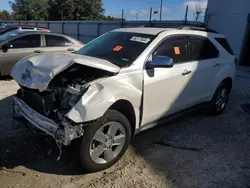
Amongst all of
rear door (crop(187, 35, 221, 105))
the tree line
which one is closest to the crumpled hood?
rear door (crop(187, 35, 221, 105))

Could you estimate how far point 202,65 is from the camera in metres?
4.19

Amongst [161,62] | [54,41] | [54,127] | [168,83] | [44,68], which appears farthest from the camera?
[54,41]

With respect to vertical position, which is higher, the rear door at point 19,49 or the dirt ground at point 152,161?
the rear door at point 19,49

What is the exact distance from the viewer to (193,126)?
4.52m

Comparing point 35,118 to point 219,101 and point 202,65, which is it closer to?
point 202,65

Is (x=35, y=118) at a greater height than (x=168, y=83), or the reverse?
(x=168, y=83)

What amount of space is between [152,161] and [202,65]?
1970 millimetres

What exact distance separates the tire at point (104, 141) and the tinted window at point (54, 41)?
5435mm

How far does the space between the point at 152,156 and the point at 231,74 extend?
2.83m

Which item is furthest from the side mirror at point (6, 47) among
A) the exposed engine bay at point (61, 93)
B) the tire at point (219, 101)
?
the tire at point (219, 101)

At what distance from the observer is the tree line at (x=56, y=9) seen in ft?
156

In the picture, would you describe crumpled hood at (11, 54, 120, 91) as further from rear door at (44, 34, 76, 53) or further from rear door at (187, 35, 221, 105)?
rear door at (44, 34, 76, 53)

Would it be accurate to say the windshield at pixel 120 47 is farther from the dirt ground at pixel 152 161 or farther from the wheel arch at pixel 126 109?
the dirt ground at pixel 152 161

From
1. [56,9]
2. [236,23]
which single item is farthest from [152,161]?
[56,9]
